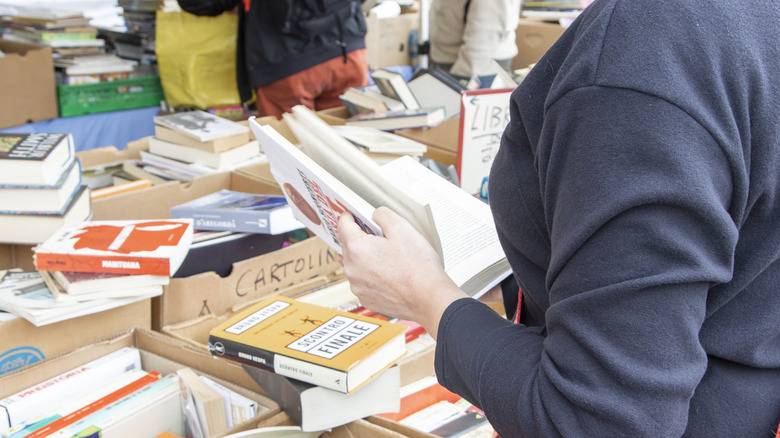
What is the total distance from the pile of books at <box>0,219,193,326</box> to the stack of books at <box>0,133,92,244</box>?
0.21m

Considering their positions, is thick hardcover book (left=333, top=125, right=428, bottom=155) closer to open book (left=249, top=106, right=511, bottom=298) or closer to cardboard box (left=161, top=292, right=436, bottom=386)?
cardboard box (left=161, top=292, right=436, bottom=386)

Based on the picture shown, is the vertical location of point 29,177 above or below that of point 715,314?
below

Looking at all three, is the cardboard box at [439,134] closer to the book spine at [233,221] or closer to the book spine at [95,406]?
the book spine at [233,221]

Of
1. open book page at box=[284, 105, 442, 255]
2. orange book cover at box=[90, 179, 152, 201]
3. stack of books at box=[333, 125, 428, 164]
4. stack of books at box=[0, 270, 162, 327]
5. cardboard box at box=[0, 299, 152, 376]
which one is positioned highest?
open book page at box=[284, 105, 442, 255]

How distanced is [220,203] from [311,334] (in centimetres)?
57

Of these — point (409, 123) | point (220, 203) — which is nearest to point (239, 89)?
point (409, 123)

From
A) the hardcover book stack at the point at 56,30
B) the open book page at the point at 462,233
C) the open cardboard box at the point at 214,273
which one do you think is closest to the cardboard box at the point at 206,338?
the open cardboard box at the point at 214,273

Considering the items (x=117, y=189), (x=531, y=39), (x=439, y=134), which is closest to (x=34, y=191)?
(x=117, y=189)

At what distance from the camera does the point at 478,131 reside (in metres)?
1.65

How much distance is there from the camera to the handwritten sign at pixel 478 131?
1.61m

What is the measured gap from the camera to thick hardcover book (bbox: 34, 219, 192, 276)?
1.08 metres

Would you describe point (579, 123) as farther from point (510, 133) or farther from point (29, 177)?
point (29, 177)

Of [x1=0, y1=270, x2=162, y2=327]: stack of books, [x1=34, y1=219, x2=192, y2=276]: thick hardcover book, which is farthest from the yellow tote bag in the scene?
[x1=0, y1=270, x2=162, y2=327]: stack of books

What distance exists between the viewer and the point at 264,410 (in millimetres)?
962
